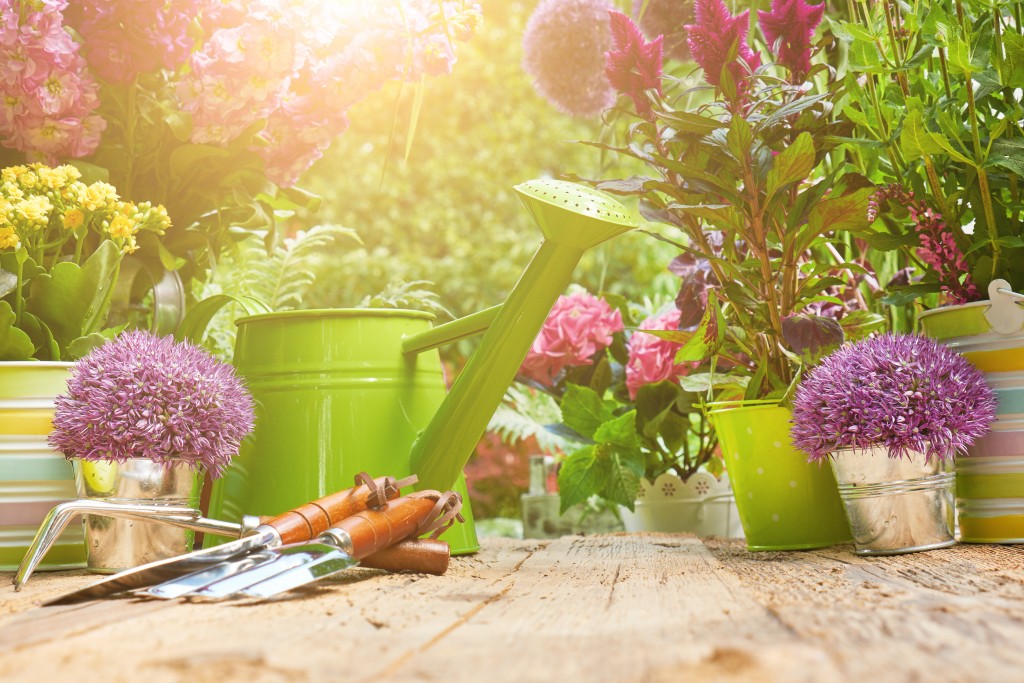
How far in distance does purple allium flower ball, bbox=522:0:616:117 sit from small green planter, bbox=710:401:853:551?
50 cm

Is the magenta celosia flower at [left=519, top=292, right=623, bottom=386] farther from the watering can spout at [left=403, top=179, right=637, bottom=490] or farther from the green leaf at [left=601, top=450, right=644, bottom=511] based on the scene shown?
the watering can spout at [left=403, top=179, right=637, bottom=490]

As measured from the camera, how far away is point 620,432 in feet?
3.27

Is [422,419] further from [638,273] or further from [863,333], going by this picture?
[638,273]

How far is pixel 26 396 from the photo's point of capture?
2.47 feet

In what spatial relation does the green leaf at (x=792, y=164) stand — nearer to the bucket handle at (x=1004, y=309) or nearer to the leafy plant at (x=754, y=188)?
the leafy plant at (x=754, y=188)

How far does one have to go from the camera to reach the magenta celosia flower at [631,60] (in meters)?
0.78

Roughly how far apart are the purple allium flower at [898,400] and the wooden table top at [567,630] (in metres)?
0.09

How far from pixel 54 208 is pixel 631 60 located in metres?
0.50

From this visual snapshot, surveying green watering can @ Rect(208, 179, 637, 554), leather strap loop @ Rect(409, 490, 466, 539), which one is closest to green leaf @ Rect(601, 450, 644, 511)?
green watering can @ Rect(208, 179, 637, 554)

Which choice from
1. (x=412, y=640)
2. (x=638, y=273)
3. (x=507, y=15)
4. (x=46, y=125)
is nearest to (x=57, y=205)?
(x=46, y=125)

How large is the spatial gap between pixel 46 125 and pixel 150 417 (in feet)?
1.09

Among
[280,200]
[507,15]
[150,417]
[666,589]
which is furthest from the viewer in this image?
[507,15]

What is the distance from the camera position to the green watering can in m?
0.76

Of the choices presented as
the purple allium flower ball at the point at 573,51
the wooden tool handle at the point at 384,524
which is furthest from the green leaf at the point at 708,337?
the purple allium flower ball at the point at 573,51
